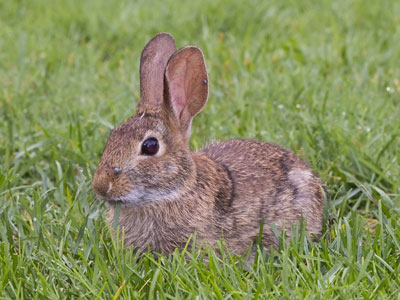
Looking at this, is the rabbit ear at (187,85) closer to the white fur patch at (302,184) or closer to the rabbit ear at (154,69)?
the rabbit ear at (154,69)

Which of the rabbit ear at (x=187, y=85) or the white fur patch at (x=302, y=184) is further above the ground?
the rabbit ear at (x=187, y=85)

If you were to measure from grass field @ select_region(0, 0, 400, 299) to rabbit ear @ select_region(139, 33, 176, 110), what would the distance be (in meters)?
0.70

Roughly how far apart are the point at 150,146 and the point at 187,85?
1.43 feet

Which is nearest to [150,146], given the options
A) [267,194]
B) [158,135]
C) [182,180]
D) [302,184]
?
[158,135]

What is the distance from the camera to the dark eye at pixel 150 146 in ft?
11.9

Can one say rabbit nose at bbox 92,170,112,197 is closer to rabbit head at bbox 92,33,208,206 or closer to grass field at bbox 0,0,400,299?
rabbit head at bbox 92,33,208,206

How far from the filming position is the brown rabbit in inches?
140

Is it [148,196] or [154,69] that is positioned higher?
[154,69]

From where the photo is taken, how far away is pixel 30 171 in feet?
16.1

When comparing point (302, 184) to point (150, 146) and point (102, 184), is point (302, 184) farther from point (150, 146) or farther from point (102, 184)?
point (102, 184)

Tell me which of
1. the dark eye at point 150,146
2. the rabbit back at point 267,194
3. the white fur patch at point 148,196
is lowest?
the rabbit back at point 267,194

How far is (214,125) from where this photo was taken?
5.33 m

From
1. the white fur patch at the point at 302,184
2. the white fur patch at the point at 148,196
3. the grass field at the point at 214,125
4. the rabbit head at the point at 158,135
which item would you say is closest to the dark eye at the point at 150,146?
the rabbit head at the point at 158,135

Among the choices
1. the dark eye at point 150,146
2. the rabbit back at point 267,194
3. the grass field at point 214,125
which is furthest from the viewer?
the rabbit back at point 267,194
